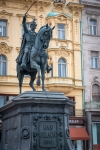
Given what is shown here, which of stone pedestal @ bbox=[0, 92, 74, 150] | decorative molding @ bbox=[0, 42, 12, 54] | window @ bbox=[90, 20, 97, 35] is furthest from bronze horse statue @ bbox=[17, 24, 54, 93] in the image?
window @ bbox=[90, 20, 97, 35]

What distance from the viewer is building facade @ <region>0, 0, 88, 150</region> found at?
30844mm

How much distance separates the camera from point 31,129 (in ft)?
37.7

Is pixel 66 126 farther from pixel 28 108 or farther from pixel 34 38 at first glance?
pixel 34 38

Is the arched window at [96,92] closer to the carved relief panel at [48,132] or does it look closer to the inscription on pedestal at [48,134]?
the carved relief panel at [48,132]

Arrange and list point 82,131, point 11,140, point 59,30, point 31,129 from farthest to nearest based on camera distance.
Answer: point 59,30, point 82,131, point 11,140, point 31,129

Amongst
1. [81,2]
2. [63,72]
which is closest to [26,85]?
[63,72]

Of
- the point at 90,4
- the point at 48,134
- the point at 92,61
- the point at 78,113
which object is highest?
the point at 90,4

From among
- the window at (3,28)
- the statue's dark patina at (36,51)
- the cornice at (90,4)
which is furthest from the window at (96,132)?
the statue's dark patina at (36,51)

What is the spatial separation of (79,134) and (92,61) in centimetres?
786

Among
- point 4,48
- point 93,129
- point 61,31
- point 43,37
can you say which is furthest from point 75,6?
point 43,37

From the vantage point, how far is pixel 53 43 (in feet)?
105

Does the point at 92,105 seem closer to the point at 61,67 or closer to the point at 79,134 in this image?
the point at 79,134

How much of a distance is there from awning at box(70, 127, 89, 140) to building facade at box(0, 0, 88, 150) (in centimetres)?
9

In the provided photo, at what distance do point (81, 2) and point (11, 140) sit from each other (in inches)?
936
